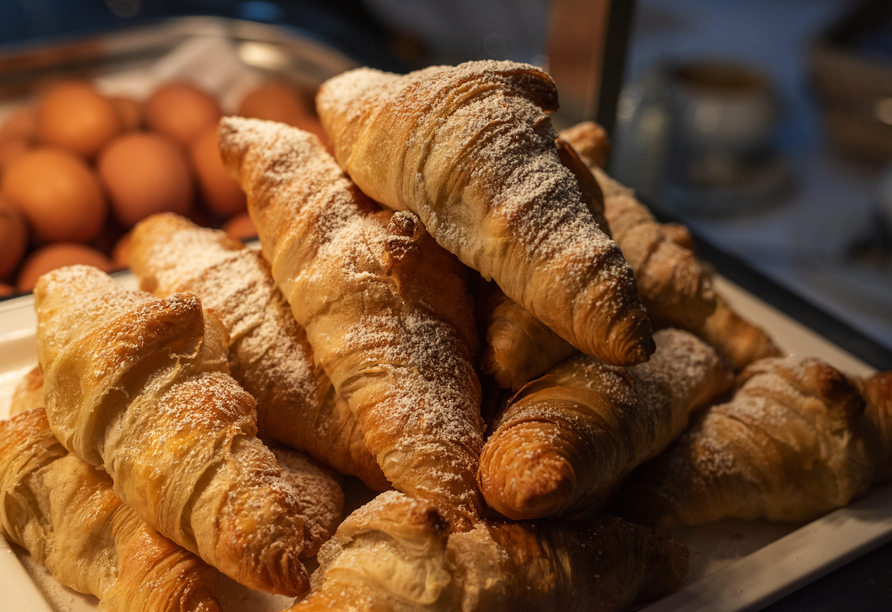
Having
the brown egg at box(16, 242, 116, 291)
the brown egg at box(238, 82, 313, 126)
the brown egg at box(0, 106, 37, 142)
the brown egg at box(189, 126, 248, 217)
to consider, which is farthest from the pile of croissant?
the brown egg at box(0, 106, 37, 142)

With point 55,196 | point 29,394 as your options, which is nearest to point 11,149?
→ point 55,196

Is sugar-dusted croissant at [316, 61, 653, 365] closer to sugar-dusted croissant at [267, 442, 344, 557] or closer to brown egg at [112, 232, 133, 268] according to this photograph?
sugar-dusted croissant at [267, 442, 344, 557]

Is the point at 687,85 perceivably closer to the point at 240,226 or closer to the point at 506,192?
the point at 240,226

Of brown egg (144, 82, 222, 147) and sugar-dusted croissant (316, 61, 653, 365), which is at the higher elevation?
sugar-dusted croissant (316, 61, 653, 365)

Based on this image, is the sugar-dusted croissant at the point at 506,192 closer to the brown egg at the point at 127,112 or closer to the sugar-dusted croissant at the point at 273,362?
the sugar-dusted croissant at the point at 273,362

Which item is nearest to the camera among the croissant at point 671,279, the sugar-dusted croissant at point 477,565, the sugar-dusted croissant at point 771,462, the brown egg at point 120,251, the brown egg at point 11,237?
the sugar-dusted croissant at point 477,565

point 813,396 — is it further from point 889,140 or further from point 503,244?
point 889,140

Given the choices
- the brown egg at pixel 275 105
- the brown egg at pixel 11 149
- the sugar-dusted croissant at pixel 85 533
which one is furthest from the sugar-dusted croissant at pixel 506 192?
the brown egg at pixel 11 149
